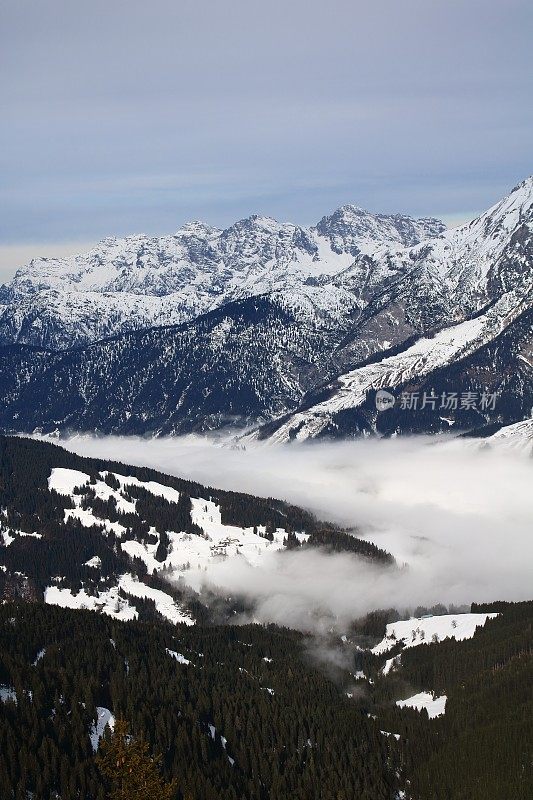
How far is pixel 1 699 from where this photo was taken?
19962 cm

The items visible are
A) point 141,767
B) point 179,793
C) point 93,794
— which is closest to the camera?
point 141,767

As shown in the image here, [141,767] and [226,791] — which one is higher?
[141,767]

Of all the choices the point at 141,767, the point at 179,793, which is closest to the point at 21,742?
the point at 179,793

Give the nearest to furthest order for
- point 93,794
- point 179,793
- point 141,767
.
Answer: point 141,767 → point 93,794 → point 179,793

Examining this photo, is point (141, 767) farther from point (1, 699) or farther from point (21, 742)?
point (1, 699)

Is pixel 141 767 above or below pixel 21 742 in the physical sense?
above

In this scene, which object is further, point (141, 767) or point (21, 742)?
point (21, 742)

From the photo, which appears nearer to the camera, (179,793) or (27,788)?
(27,788)

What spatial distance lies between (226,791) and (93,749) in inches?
1144

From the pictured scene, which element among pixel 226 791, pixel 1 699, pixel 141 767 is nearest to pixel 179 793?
pixel 226 791

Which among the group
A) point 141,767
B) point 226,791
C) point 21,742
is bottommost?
point 226,791

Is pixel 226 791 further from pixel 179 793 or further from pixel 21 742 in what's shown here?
pixel 21 742

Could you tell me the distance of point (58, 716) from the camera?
198 m

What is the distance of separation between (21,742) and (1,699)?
16.0 meters
